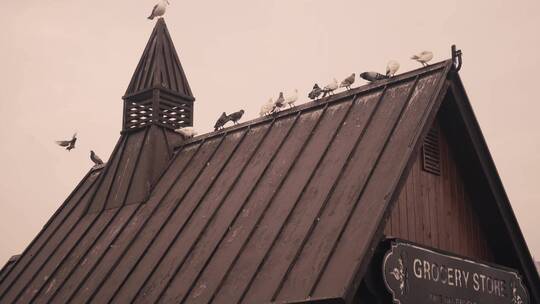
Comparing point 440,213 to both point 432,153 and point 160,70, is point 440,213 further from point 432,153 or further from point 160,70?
point 160,70

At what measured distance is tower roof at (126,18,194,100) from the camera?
18750 millimetres

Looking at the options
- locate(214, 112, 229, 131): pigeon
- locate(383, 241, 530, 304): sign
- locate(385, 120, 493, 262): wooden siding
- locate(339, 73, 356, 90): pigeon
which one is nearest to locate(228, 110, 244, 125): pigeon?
locate(214, 112, 229, 131): pigeon

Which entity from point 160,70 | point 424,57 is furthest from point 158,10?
point 424,57

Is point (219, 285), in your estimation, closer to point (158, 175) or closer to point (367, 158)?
point (367, 158)

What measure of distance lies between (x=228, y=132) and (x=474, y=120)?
16.4ft

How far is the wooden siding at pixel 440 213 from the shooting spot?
1237 centimetres

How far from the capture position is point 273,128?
15.0m

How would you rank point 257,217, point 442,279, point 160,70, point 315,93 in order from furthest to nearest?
point 160,70 < point 315,93 < point 257,217 < point 442,279

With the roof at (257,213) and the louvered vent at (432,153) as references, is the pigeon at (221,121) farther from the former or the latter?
the louvered vent at (432,153)

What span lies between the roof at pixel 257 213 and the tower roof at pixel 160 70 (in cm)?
181

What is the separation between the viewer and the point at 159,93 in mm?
18391

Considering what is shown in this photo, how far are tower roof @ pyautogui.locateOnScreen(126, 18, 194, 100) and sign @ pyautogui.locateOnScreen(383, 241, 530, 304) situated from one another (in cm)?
891

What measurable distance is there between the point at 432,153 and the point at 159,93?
23.9ft

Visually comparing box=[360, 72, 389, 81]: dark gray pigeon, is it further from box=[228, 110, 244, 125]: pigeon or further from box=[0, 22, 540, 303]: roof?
box=[228, 110, 244, 125]: pigeon
